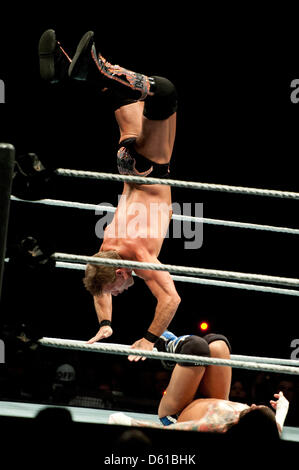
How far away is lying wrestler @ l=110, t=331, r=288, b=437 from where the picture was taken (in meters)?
1.47

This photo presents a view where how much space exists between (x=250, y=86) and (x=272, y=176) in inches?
27.4

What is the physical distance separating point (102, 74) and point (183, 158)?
8.58 feet

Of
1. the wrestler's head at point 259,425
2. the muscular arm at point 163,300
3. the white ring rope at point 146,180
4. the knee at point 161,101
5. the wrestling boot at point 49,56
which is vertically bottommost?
the wrestler's head at point 259,425

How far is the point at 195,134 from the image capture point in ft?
14.4

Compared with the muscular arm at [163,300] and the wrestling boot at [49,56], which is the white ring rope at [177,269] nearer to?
the muscular arm at [163,300]

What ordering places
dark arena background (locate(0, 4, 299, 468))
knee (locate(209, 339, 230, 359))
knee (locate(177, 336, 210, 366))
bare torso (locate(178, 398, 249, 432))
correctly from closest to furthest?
bare torso (locate(178, 398, 249, 432)), knee (locate(177, 336, 210, 366)), knee (locate(209, 339, 230, 359)), dark arena background (locate(0, 4, 299, 468))

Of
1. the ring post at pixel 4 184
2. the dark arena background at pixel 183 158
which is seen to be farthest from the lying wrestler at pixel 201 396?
the dark arena background at pixel 183 158

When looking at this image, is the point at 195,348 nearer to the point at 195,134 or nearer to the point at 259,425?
the point at 259,425

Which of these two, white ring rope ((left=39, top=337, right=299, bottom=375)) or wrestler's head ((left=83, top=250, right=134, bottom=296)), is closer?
white ring rope ((left=39, top=337, right=299, bottom=375))

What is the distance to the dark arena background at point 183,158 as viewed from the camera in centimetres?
374

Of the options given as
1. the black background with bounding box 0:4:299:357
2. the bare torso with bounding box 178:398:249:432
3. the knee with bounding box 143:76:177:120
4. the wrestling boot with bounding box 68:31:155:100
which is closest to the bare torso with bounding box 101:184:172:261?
the knee with bounding box 143:76:177:120

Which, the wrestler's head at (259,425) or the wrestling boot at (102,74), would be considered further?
the wrestling boot at (102,74)

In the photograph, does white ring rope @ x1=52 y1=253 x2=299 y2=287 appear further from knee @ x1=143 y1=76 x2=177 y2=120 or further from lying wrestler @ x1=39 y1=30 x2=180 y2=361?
knee @ x1=143 y1=76 x2=177 y2=120
